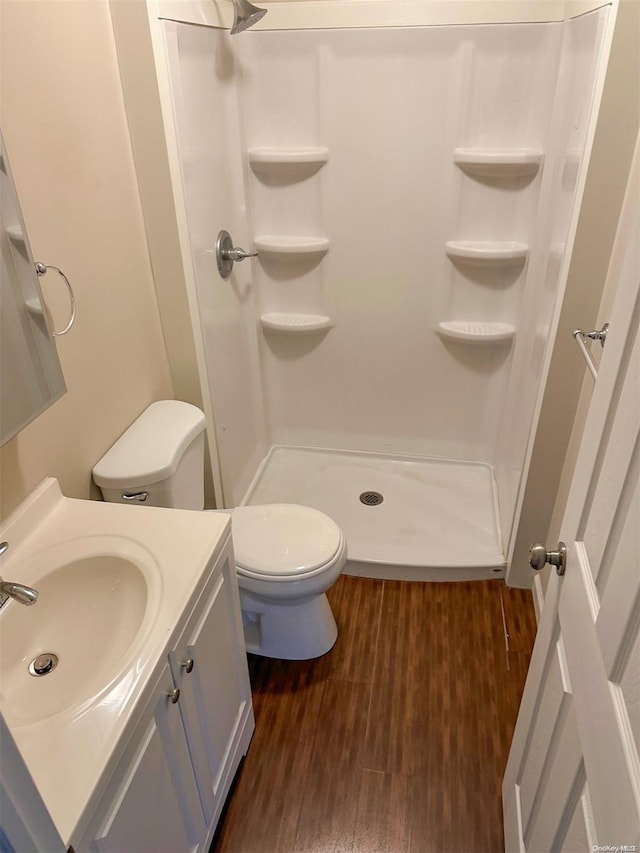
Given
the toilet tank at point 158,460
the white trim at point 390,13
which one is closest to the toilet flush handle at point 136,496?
the toilet tank at point 158,460

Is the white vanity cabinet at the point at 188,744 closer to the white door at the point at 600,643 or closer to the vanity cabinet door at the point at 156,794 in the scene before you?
the vanity cabinet door at the point at 156,794

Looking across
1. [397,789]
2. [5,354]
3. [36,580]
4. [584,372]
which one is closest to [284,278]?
[584,372]

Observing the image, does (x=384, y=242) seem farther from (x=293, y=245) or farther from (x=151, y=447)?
(x=151, y=447)

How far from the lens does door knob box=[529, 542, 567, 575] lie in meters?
1.10

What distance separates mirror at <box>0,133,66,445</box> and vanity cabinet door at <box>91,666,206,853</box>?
605mm

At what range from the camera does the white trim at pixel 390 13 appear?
1876 millimetres

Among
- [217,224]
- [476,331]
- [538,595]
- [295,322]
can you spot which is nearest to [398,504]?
[538,595]

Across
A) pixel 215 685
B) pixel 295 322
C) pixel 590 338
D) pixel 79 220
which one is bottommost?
pixel 215 685

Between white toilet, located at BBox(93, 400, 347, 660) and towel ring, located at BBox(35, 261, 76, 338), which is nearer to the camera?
towel ring, located at BBox(35, 261, 76, 338)

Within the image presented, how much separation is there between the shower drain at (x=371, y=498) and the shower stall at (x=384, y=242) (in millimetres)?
13

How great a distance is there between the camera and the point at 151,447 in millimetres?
1642

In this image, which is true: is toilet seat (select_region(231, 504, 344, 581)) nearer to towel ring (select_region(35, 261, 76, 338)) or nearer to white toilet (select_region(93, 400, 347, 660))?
white toilet (select_region(93, 400, 347, 660))

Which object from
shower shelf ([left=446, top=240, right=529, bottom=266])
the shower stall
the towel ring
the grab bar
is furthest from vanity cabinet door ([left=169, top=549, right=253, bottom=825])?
shower shelf ([left=446, top=240, right=529, bottom=266])

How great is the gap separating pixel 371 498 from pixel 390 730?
1024 millimetres
